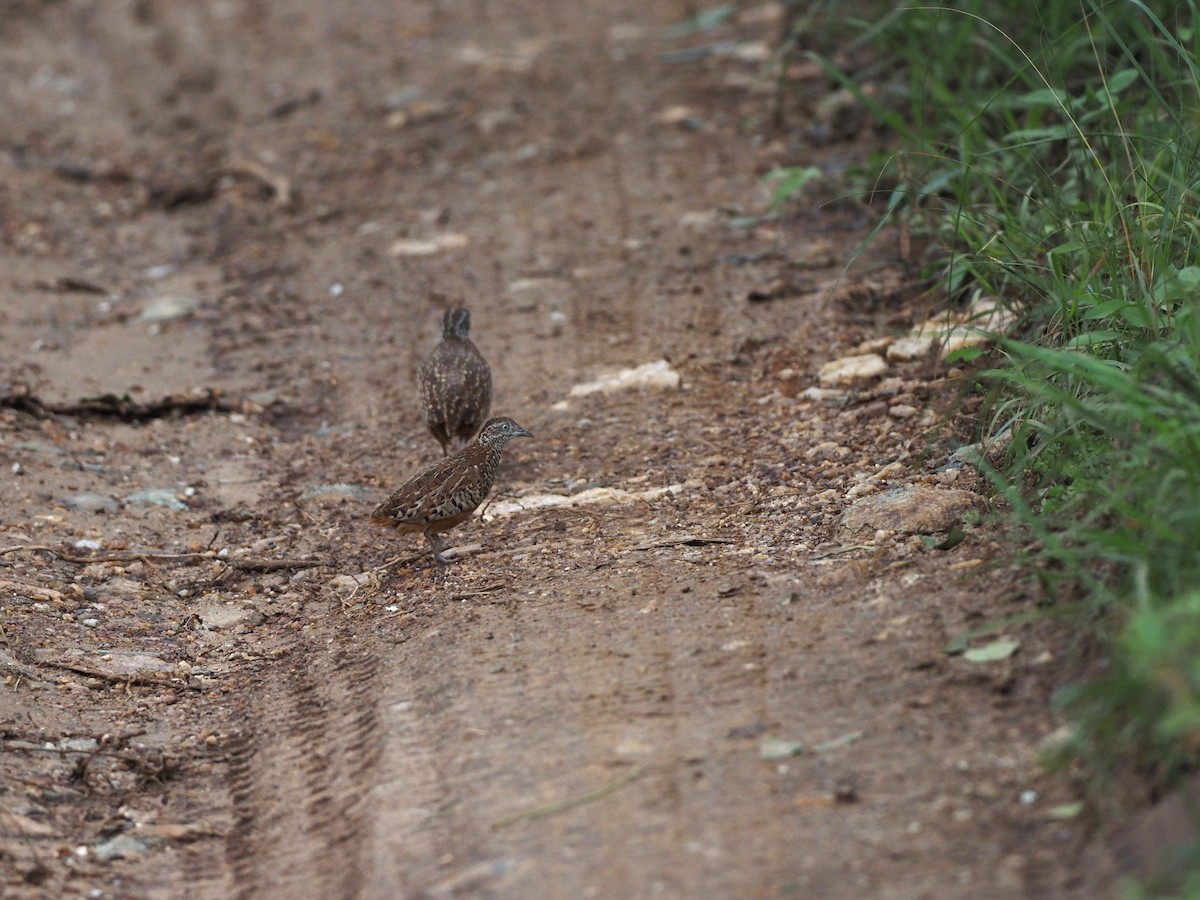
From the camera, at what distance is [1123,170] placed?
629 centimetres

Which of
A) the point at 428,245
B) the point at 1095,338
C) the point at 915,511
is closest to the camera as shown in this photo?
the point at 1095,338

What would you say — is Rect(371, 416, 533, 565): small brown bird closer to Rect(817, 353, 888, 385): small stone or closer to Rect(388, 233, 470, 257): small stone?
Rect(817, 353, 888, 385): small stone

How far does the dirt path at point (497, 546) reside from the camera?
3.81 metres

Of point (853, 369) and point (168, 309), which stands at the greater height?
point (853, 369)

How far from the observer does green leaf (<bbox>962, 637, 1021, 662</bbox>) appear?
4098 millimetres

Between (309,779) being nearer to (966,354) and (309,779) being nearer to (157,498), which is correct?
(157,498)

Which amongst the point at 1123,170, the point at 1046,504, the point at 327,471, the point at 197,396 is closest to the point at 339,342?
the point at 197,396

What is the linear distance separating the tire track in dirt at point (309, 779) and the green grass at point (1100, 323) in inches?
79.7

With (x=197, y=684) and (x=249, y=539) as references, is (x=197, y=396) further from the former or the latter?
(x=197, y=684)

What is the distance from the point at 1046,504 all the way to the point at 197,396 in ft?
15.5

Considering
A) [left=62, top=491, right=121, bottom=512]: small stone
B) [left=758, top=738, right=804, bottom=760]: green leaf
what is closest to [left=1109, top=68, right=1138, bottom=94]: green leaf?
[left=758, top=738, right=804, bottom=760]: green leaf

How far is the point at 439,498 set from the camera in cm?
574

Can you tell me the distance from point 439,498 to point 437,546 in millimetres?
207

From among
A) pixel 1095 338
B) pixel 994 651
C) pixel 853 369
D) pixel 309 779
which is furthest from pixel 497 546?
pixel 1095 338
